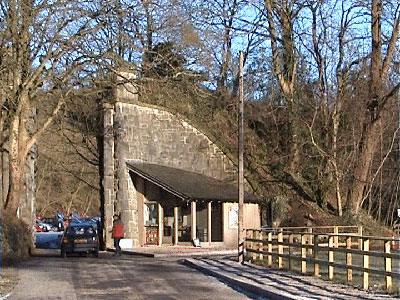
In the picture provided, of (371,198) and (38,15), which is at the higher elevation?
(38,15)

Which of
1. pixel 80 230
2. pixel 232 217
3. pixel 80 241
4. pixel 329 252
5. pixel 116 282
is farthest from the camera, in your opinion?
pixel 232 217

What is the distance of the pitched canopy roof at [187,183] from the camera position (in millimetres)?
38375

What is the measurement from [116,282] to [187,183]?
2099cm

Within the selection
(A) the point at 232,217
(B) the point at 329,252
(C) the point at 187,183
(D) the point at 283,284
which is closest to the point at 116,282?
(D) the point at 283,284

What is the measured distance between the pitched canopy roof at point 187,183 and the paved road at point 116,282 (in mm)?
11469

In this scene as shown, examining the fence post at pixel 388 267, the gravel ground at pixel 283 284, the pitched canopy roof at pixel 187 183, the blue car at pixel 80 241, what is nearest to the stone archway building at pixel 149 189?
the pitched canopy roof at pixel 187 183

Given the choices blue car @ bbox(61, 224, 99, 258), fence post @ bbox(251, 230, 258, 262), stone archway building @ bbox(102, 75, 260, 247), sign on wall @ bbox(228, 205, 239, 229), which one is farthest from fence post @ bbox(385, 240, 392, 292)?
sign on wall @ bbox(228, 205, 239, 229)

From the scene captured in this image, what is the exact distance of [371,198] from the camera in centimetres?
4991

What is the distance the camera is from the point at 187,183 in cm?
4056

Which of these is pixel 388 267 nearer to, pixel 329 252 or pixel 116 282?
pixel 329 252

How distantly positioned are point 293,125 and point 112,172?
13.0 meters

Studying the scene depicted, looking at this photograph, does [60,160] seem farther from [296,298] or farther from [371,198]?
[296,298]

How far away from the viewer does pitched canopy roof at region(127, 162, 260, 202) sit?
38.4 meters

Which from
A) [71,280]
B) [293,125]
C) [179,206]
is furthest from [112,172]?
[71,280]
